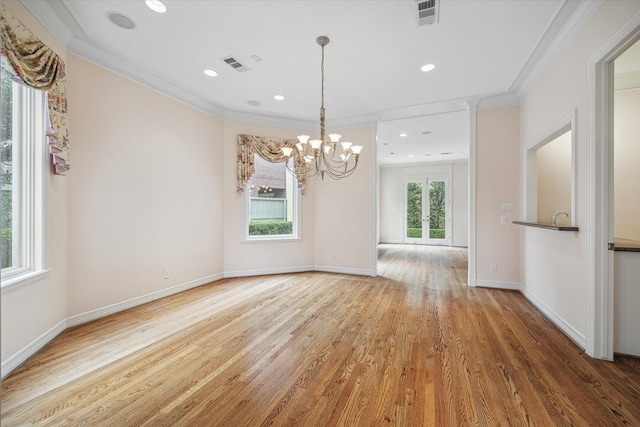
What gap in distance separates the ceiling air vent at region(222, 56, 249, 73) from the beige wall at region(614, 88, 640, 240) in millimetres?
4565

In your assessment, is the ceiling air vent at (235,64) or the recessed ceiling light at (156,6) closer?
the recessed ceiling light at (156,6)

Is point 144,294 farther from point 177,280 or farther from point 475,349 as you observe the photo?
point 475,349

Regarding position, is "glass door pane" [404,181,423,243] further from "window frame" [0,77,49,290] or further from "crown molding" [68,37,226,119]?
"window frame" [0,77,49,290]

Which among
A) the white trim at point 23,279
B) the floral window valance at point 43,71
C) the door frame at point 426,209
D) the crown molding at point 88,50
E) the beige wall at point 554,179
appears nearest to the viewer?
the floral window valance at point 43,71

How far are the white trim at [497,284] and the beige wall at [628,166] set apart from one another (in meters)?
1.41

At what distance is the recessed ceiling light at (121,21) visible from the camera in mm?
2795

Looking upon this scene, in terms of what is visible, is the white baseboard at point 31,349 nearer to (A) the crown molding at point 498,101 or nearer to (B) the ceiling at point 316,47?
(B) the ceiling at point 316,47

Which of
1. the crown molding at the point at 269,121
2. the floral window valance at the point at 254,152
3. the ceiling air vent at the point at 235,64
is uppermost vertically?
the ceiling air vent at the point at 235,64

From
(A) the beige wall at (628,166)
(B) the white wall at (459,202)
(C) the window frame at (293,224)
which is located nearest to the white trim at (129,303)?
(C) the window frame at (293,224)

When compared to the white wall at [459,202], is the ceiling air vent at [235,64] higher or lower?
higher

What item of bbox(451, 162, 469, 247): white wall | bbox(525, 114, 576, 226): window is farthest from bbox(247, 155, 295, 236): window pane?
bbox(451, 162, 469, 247): white wall

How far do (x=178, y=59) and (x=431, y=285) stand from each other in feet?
15.8

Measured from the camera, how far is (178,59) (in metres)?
3.53

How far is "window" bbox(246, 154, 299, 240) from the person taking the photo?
5.54m
